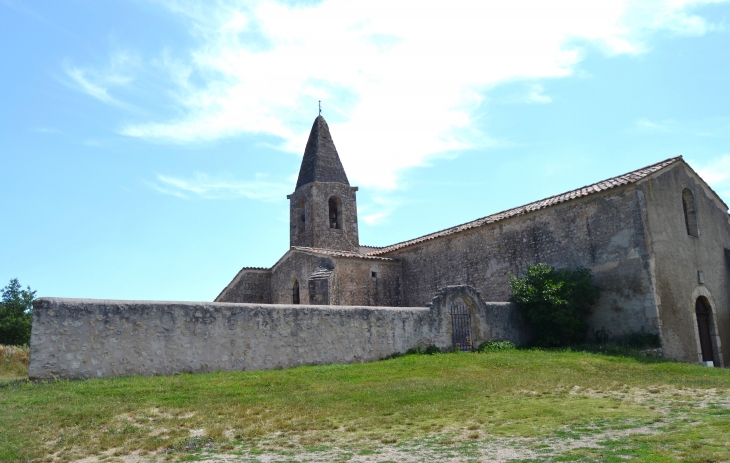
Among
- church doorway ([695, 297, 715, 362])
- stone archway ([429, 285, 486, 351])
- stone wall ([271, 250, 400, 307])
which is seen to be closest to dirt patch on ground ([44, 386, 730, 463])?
stone archway ([429, 285, 486, 351])

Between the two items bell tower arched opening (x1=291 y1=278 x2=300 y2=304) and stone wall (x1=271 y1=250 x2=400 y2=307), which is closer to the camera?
stone wall (x1=271 y1=250 x2=400 y2=307)

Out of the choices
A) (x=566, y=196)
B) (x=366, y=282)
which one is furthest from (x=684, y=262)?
(x=366, y=282)

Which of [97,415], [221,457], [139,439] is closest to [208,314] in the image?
[97,415]

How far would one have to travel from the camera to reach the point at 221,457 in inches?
261

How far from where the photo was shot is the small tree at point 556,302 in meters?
17.6

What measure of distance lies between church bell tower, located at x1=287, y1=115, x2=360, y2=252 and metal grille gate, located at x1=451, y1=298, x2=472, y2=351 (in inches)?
465

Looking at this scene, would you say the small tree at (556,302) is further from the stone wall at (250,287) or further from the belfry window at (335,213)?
the stone wall at (250,287)

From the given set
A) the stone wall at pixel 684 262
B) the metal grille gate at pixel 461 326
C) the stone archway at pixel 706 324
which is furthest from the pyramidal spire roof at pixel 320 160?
the stone archway at pixel 706 324

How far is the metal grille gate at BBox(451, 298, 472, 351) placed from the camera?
17.5 m

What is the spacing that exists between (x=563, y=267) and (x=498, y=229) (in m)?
3.10

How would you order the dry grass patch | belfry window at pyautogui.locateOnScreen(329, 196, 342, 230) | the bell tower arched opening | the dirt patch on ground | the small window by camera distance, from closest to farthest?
the dirt patch on ground
the dry grass patch
the bell tower arched opening
belfry window at pyautogui.locateOnScreen(329, 196, 342, 230)
the small window

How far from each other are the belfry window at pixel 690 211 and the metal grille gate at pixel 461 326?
8.80m

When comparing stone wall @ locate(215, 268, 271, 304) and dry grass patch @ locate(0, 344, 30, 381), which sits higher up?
stone wall @ locate(215, 268, 271, 304)

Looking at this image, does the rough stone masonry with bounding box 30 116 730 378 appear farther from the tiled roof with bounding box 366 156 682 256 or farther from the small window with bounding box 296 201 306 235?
the small window with bounding box 296 201 306 235
